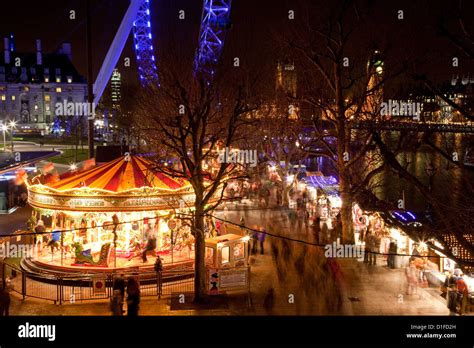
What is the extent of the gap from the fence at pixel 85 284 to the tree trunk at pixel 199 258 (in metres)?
1.16

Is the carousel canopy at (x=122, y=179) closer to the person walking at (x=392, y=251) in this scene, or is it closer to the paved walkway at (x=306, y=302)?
the paved walkway at (x=306, y=302)

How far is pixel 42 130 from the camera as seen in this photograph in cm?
9844

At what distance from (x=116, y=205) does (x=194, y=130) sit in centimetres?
430

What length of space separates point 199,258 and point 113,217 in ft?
13.6

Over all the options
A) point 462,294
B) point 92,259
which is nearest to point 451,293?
point 462,294

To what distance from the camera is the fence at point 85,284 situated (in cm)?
1423

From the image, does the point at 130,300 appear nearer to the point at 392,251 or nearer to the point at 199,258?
the point at 199,258

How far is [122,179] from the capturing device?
57.3ft

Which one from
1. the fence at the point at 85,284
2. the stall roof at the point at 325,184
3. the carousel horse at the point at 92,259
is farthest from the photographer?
the stall roof at the point at 325,184

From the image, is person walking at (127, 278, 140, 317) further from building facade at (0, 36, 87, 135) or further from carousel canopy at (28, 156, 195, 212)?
building facade at (0, 36, 87, 135)

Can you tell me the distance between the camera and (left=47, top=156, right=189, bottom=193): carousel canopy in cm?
1708

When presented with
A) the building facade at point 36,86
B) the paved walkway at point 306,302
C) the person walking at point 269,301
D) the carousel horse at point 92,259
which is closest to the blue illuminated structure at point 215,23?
the carousel horse at point 92,259
